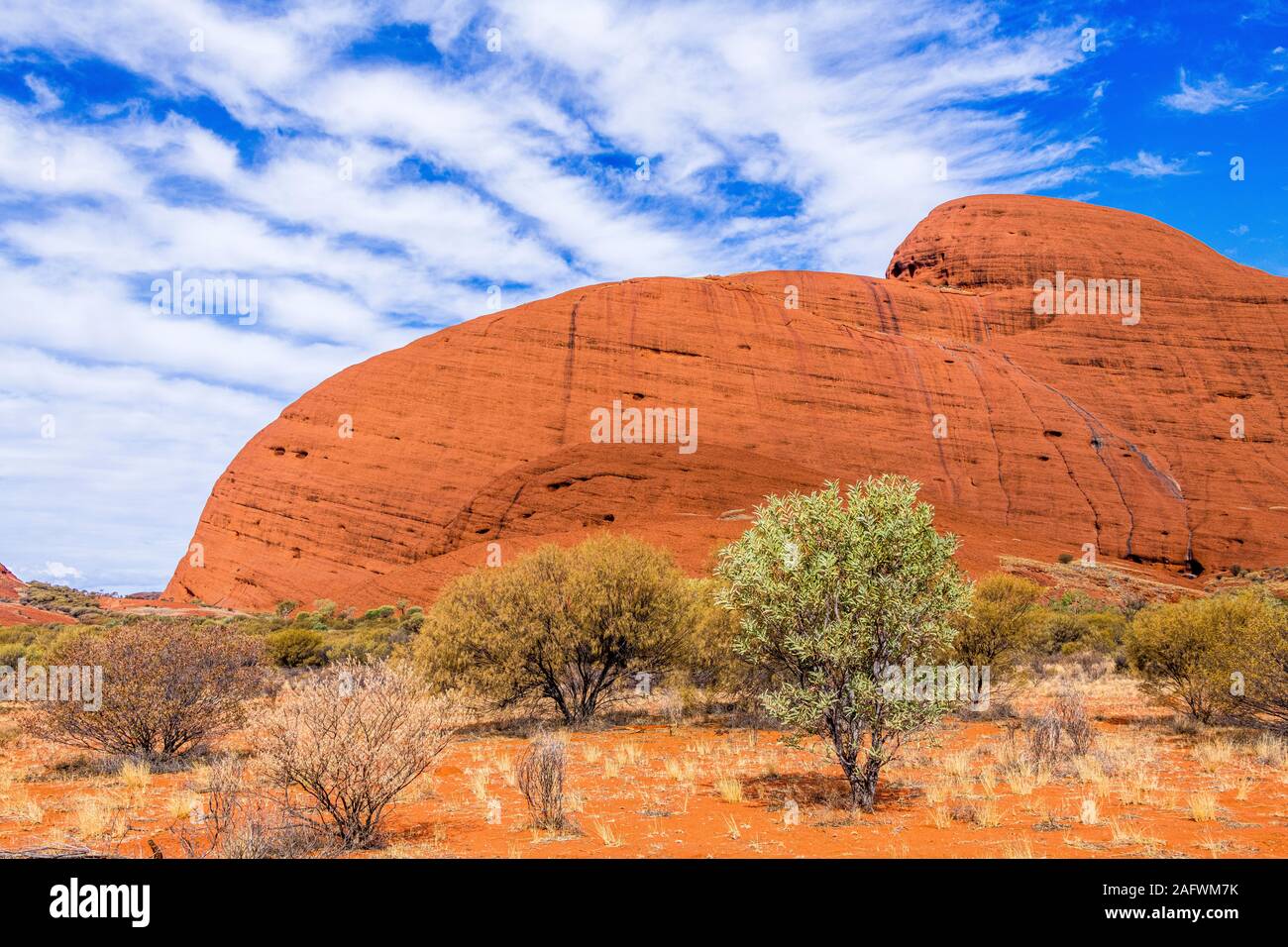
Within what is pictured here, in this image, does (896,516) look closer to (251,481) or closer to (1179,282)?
(251,481)

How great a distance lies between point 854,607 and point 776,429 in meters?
43.0

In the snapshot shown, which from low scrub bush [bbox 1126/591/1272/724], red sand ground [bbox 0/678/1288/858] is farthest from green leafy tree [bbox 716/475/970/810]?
low scrub bush [bbox 1126/591/1272/724]

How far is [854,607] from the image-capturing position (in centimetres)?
888

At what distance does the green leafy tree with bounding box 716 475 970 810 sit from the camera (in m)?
8.94

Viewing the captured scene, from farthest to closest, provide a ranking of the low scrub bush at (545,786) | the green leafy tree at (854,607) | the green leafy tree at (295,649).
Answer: the green leafy tree at (295,649), the green leafy tree at (854,607), the low scrub bush at (545,786)

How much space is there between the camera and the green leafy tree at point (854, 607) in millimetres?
8938

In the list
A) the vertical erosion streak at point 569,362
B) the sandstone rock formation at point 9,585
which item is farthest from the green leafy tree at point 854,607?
the sandstone rock formation at point 9,585

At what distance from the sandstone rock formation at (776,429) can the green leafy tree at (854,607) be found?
95.0 feet

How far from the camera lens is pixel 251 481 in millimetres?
49594

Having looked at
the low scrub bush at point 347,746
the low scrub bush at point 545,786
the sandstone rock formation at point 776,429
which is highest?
the sandstone rock formation at point 776,429

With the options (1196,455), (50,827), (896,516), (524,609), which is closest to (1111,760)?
(896,516)

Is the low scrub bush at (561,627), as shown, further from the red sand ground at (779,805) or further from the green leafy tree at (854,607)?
the green leafy tree at (854,607)

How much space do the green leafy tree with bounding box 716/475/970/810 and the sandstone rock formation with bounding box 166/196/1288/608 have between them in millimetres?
28950

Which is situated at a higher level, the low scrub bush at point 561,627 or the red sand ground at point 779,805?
the low scrub bush at point 561,627
